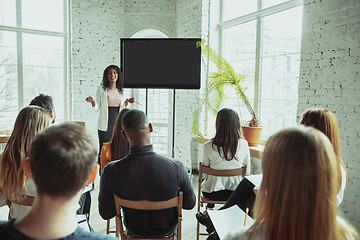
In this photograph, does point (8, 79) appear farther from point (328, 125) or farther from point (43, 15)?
point (328, 125)

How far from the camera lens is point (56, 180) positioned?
0.81 meters

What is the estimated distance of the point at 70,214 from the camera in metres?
0.85

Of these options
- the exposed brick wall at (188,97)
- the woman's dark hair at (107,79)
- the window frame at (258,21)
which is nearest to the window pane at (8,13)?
the woman's dark hair at (107,79)

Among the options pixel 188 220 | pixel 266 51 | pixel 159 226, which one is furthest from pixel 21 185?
pixel 266 51

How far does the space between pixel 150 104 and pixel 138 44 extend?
82.9 inches

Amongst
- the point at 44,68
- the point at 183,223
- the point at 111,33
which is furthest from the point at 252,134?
the point at 44,68

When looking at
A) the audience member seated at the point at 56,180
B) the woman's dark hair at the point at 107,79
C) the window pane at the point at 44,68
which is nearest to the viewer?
the audience member seated at the point at 56,180

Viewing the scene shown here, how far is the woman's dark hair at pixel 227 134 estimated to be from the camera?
257cm

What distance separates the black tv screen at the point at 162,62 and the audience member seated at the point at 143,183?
6.81 ft

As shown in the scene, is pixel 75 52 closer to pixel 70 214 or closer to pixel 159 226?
pixel 159 226

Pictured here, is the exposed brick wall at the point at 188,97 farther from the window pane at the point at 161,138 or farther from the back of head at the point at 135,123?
the back of head at the point at 135,123

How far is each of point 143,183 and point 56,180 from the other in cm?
96

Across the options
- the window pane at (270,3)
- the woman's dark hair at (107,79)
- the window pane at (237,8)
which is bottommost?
the woman's dark hair at (107,79)

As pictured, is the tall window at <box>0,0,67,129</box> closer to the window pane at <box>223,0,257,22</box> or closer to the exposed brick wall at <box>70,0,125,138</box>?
the exposed brick wall at <box>70,0,125,138</box>
